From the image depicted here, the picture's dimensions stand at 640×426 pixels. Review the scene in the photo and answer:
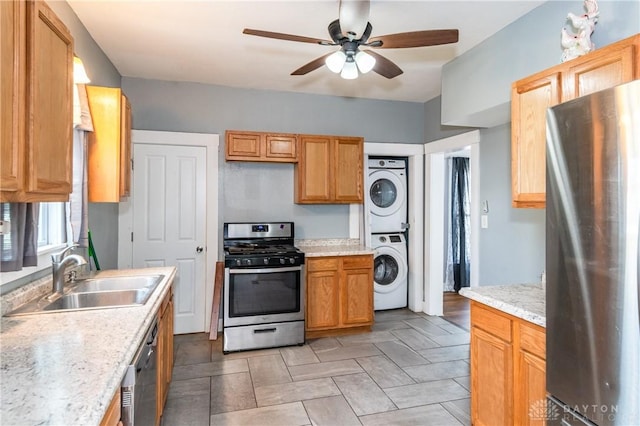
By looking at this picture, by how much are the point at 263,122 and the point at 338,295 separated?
2.16m

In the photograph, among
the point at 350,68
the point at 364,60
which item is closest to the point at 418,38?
the point at 364,60

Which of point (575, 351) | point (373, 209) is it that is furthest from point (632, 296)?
point (373, 209)

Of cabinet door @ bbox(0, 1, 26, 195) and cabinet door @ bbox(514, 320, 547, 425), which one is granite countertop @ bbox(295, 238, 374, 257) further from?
cabinet door @ bbox(0, 1, 26, 195)

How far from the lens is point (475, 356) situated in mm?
2172

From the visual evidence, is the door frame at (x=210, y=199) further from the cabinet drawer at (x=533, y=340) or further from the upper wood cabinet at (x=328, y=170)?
the cabinet drawer at (x=533, y=340)

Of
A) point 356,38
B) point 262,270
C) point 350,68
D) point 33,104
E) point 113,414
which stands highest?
point 356,38

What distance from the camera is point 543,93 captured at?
6.46 feet

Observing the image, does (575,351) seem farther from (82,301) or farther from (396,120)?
(396,120)

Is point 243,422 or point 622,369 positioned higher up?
Answer: point 622,369

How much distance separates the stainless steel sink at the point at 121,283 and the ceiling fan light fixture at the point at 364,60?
1925mm

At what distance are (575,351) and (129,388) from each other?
1704 millimetres

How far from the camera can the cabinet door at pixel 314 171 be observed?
157 inches

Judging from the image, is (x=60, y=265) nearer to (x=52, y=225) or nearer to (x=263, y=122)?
(x=52, y=225)

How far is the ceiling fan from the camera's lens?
6.44 feet
